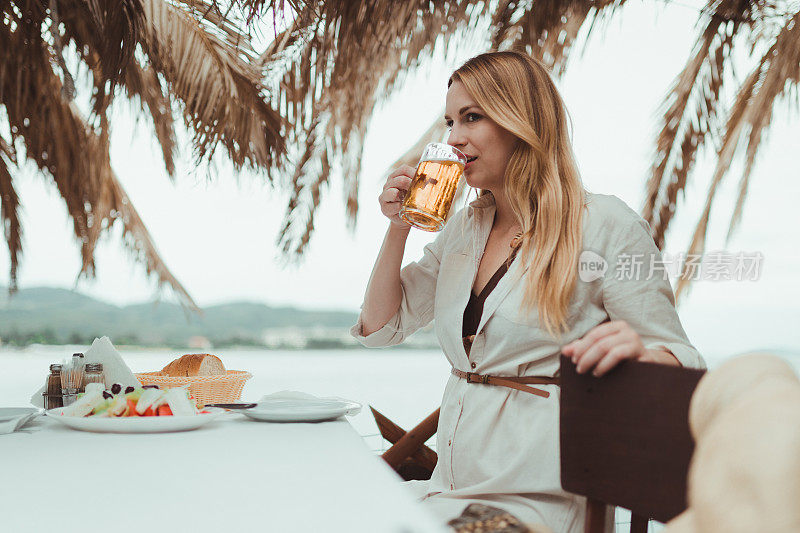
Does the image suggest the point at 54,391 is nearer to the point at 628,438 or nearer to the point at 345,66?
the point at 628,438

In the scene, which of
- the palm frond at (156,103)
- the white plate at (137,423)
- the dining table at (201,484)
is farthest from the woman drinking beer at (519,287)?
the palm frond at (156,103)

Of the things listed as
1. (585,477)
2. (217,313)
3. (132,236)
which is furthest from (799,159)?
(217,313)

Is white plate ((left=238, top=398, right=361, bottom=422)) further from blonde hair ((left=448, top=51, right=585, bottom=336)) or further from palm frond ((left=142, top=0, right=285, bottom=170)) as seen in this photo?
palm frond ((left=142, top=0, right=285, bottom=170))

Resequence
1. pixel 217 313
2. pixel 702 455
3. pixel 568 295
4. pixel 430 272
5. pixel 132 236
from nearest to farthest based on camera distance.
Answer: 1. pixel 702 455
2. pixel 568 295
3. pixel 430 272
4. pixel 132 236
5. pixel 217 313

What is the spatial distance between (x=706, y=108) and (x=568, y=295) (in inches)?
138

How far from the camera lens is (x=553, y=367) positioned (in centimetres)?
153

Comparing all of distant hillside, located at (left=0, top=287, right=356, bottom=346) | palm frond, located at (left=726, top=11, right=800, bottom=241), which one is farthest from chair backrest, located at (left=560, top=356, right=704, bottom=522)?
distant hillside, located at (left=0, top=287, right=356, bottom=346)

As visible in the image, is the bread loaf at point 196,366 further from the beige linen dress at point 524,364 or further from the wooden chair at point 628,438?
the wooden chair at point 628,438

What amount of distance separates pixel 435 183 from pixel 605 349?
61 cm

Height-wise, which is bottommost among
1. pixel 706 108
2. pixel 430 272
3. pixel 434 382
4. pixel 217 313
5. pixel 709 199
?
pixel 434 382

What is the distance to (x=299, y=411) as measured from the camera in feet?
4.66

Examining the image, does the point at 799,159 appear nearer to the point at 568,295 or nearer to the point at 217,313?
the point at 568,295

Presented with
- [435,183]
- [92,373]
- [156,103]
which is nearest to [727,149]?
[435,183]

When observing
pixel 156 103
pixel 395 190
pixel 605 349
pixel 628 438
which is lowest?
pixel 628 438
